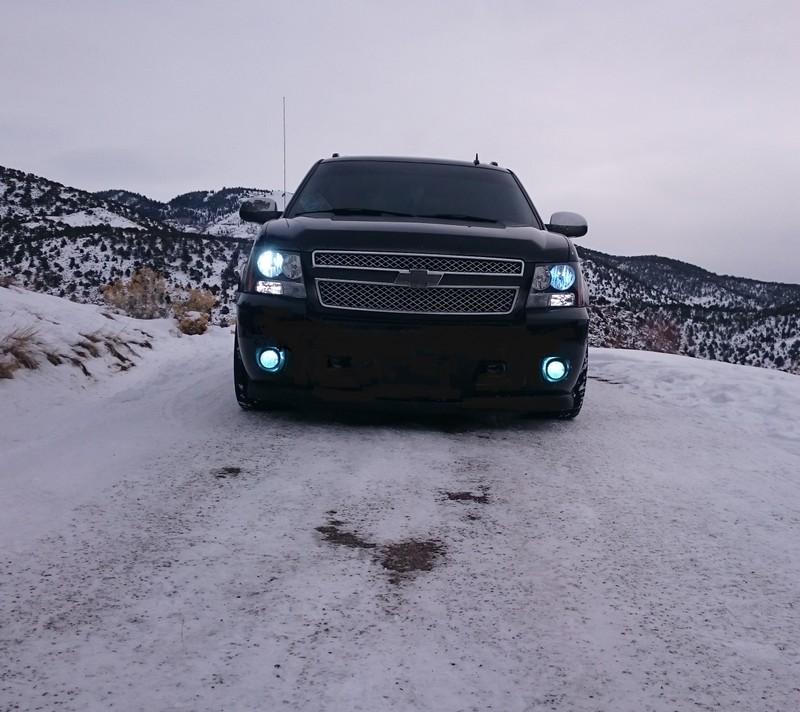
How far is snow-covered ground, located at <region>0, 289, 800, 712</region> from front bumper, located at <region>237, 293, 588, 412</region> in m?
0.26

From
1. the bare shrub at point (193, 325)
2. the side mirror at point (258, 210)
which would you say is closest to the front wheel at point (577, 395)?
the side mirror at point (258, 210)

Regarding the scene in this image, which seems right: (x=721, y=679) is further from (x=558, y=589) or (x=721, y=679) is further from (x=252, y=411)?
(x=252, y=411)

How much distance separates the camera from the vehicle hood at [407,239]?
3670 millimetres

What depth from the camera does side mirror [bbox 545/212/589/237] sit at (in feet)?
16.4

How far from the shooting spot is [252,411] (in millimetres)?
4180

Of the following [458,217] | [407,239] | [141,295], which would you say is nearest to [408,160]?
[458,217]

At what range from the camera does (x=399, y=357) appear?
3.53 m

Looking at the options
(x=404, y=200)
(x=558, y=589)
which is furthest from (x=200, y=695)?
(x=404, y=200)

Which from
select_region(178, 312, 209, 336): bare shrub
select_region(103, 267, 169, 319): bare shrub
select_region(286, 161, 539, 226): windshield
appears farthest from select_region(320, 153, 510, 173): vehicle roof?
select_region(103, 267, 169, 319): bare shrub

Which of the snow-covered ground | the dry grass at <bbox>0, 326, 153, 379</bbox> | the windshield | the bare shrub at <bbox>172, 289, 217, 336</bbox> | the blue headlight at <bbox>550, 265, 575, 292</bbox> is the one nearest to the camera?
the snow-covered ground

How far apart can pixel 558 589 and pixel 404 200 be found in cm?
346

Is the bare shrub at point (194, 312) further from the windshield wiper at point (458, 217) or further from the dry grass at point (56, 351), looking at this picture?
the windshield wiper at point (458, 217)

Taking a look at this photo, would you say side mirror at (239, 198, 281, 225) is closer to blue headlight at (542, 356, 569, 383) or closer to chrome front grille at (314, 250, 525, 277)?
chrome front grille at (314, 250, 525, 277)

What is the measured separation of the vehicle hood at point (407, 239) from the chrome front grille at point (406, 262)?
0.03 metres
